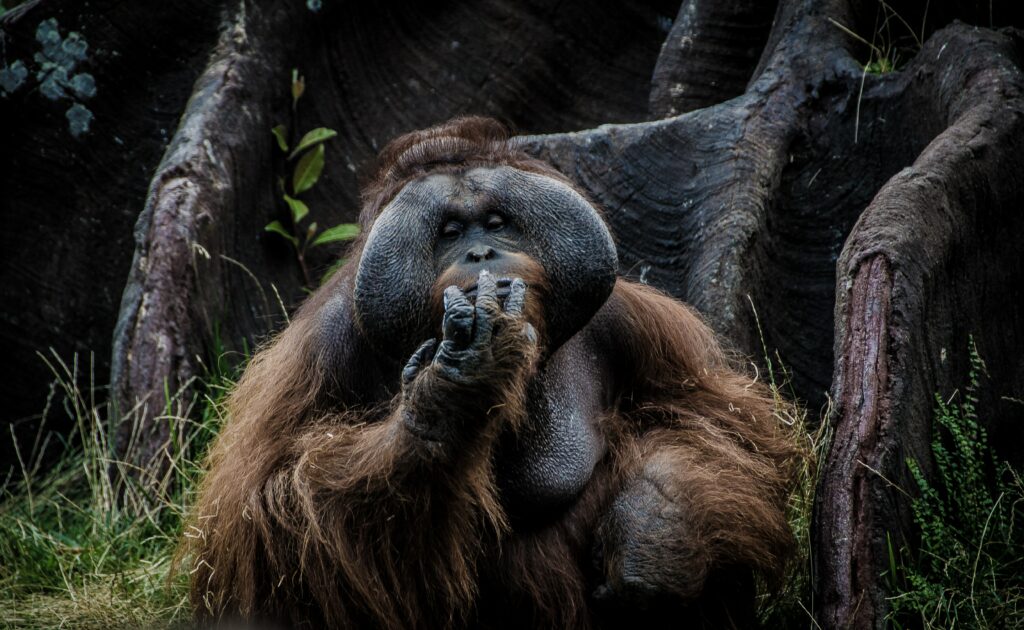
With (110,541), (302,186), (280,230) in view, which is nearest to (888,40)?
(302,186)

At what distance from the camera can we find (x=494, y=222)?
2.62 metres

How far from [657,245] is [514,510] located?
151cm

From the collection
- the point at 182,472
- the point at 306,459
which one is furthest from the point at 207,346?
the point at 306,459

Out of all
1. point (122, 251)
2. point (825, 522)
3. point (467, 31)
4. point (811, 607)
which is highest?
point (467, 31)

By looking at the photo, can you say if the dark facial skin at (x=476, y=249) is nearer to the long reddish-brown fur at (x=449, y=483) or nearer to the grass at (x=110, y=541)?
the long reddish-brown fur at (x=449, y=483)

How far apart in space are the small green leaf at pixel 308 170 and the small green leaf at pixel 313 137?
4 cm

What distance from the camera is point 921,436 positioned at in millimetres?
2836

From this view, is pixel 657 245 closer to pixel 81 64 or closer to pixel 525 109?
pixel 525 109

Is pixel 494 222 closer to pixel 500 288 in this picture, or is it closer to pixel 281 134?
pixel 500 288

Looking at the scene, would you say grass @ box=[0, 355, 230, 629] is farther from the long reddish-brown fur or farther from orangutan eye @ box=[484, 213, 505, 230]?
orangutan eye @ box=[484, 213, 505, 230]

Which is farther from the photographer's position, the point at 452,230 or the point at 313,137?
the point at 313,137

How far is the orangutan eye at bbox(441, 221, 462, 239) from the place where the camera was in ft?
8.55

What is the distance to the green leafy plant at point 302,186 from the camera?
175 inches

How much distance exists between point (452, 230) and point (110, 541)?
1690mm
